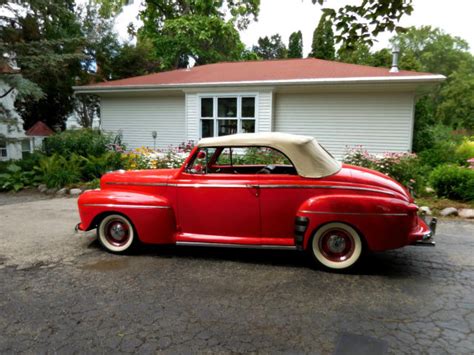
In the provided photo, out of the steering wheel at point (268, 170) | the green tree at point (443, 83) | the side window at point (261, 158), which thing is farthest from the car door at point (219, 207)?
the green tree at point (443, 83)

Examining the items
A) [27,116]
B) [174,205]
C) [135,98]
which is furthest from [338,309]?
[27,116]

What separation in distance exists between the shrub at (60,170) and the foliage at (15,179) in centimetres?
32

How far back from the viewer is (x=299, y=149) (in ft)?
14.4

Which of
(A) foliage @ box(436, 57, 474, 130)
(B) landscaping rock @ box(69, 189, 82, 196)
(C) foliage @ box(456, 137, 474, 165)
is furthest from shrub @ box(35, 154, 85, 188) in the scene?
(A) foliage @ box(436, 57, 474, 130)

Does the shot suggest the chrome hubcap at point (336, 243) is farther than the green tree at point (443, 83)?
No

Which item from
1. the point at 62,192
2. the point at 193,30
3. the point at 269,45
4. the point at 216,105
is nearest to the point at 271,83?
the point at 216,105

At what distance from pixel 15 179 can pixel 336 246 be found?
31.9 feet

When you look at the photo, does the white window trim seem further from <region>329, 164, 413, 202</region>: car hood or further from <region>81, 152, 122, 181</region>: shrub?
<region>329, 164, 413, 202</region>: car hood

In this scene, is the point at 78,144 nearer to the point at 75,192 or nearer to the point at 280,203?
the point at 75,192

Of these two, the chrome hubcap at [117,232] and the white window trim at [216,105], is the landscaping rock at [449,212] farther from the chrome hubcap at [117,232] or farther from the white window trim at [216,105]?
the white window trim at [216,105]

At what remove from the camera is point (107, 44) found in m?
23.4

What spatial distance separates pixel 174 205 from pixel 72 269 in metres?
1.42

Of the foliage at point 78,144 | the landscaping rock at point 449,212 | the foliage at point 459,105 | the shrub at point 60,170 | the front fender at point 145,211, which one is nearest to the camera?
the front fender at point 145,211

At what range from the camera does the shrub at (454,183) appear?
7453mm
